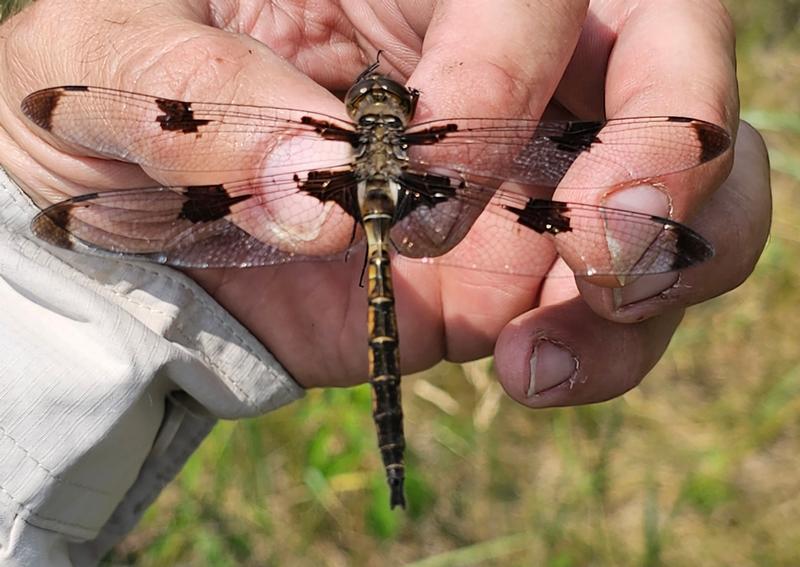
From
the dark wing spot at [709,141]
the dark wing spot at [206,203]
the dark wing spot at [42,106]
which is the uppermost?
the dark wing spot at [709,141]

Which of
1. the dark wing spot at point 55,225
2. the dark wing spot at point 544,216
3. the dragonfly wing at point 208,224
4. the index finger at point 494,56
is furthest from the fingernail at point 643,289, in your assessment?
the dark wing spot at point 55,225

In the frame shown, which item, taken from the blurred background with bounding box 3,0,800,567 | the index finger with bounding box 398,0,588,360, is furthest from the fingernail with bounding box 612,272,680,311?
the blurred background with bounding box 3,0,800,567

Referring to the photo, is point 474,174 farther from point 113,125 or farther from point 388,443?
point 113,125

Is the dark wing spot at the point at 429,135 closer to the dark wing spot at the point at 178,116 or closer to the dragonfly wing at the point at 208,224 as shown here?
the dragonfly wing at the point at 208,224

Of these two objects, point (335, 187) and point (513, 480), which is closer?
point (335, 187)

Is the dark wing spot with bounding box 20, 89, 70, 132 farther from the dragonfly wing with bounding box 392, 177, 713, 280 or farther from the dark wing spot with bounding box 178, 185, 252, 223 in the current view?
the dragonfly wing with bounding box 392, 177, 713, 280

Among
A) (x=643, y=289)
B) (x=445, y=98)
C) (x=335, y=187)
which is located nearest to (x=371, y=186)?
(x=335, y=187)

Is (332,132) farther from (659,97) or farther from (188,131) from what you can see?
(659,97)
